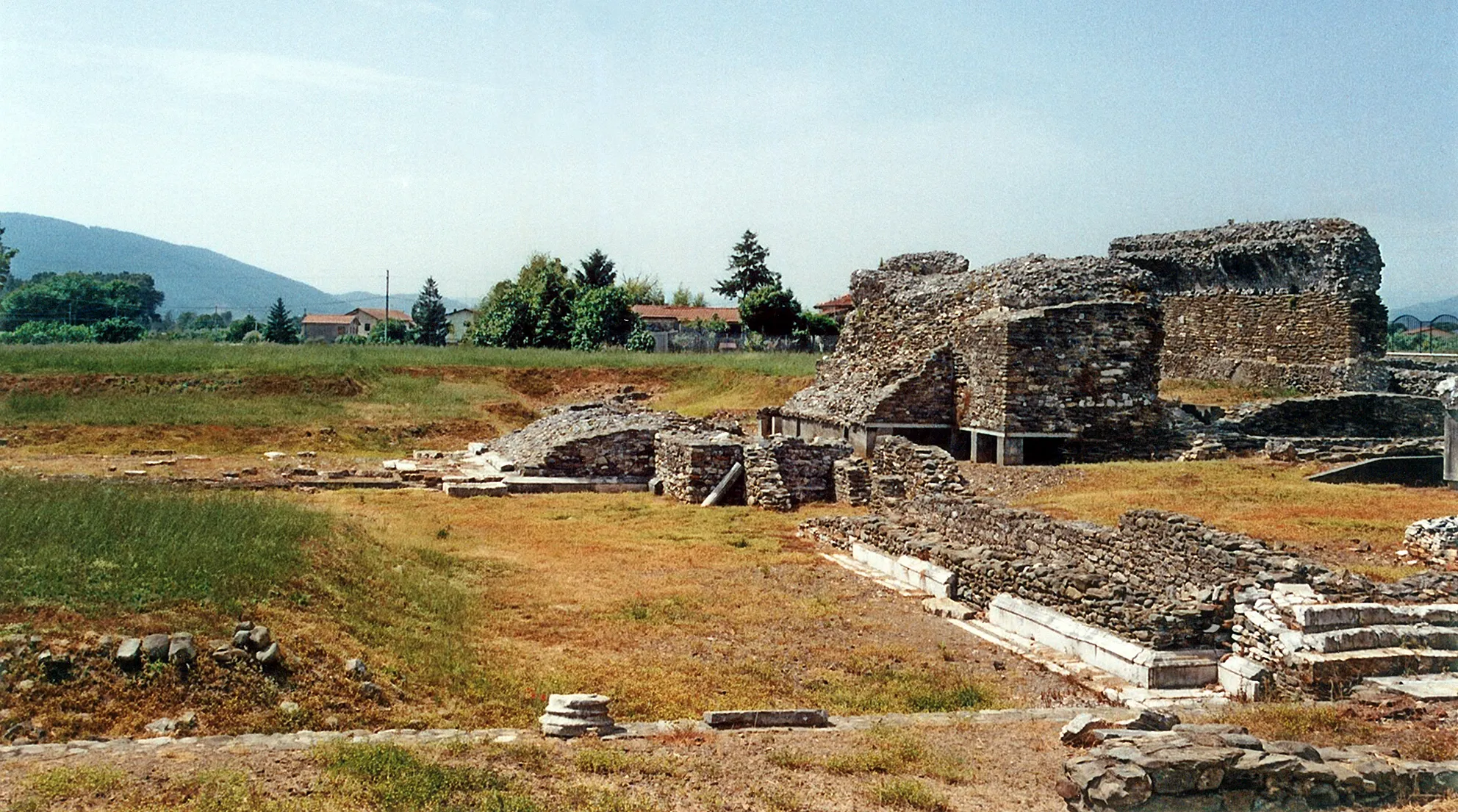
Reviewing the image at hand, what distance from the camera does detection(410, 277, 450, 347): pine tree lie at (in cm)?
9562

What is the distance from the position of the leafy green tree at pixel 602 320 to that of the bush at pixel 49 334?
28612 mm

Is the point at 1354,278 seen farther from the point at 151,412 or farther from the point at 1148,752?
the point at 151,412

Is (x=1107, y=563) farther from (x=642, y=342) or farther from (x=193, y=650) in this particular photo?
(x=642, y=342)

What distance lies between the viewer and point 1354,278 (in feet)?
106

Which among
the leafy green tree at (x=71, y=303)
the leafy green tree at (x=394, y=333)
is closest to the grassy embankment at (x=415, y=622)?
the leafy green tree at (x=394, y=333)

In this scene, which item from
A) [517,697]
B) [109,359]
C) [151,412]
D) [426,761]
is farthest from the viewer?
[109,359]

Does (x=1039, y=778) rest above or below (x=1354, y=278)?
below

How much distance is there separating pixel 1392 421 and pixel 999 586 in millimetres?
18635

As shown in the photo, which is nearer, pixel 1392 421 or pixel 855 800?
pixel 855 800

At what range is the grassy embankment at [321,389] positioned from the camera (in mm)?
30922

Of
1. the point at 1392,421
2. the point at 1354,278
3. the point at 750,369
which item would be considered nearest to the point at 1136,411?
the point at 1392,421

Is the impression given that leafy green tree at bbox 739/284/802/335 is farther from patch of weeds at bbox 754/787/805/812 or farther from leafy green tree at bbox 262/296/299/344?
patch of weeds at bbox 754/787/805/812

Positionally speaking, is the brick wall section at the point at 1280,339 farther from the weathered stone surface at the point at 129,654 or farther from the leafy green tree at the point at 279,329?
the leafy green tree at the point at 279,329

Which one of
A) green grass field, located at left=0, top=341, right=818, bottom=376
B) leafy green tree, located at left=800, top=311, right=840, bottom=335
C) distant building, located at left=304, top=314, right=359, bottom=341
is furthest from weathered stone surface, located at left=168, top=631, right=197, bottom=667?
distant building, located at left=304, top=314, right=359, bottom=341
